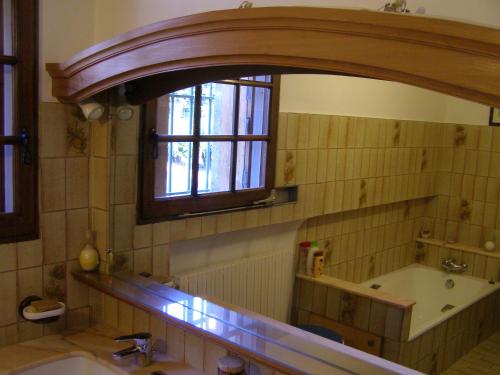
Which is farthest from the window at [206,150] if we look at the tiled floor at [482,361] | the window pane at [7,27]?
the tiled floor at [482,361]

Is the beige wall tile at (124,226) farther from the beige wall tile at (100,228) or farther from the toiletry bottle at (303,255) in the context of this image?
the toiletry bottle at (303,255)

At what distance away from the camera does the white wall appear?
47.6 inches

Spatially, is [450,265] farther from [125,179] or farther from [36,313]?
[36,313]

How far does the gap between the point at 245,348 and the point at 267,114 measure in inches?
31.2

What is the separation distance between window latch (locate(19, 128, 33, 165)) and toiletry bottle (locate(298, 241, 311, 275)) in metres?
0.91

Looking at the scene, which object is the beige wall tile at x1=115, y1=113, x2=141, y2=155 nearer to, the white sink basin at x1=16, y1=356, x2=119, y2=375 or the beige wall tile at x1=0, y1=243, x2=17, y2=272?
the beige wall tile at x1=0, y1=243, x2=17, y2=272

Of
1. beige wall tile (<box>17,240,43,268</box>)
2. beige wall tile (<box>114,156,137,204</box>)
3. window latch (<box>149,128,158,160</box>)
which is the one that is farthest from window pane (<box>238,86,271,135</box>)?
beige wall tile (<box>17,240,43,268</box>)

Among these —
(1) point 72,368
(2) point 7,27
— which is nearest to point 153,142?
(2) point 7,27

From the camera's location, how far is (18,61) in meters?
1.59

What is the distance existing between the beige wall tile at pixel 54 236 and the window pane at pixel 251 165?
614 millimetres

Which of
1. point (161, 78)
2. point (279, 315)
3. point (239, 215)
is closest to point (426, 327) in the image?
point (279, 315)

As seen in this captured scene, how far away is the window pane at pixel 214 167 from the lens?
5.85 feet

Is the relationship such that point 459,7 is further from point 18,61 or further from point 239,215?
point 18,61

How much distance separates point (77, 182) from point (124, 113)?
0.28 m
